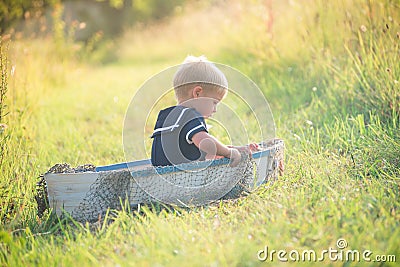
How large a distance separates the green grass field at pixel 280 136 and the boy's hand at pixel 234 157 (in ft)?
0.69

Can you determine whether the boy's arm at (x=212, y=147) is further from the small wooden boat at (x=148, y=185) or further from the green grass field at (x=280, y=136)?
the green grass field at (x=280, y=136)

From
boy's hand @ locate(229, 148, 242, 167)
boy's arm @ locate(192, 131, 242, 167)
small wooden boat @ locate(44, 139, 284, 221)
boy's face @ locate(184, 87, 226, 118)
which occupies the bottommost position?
small wooden boat @ locate(44, 139, 284, 221)

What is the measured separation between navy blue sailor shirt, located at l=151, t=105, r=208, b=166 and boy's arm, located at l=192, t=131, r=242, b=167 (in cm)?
4

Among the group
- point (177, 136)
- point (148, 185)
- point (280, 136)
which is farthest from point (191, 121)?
point (280, 136)

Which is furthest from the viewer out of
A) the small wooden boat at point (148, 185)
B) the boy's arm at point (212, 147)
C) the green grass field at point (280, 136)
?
the boy's arm at point (212, 147)

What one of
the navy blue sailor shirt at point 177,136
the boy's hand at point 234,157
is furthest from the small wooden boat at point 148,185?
the navy blue sailor shirt at point 177,136

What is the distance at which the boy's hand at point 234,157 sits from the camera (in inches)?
110

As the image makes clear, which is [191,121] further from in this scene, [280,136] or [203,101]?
[280,136]

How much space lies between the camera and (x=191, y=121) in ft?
9.25

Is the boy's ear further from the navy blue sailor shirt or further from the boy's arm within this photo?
the boy's arm

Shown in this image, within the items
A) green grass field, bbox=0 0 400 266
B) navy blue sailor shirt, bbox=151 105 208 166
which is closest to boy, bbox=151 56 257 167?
navy blue sailor shirt, bbox=151 105 208 166

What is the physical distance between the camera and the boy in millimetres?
2797


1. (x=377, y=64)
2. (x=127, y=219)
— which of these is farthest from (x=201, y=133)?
(x=377, y=64)

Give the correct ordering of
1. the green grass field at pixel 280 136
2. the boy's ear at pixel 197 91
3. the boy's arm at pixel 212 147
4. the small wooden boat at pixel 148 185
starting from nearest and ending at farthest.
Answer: the green grass field at pixel 280 136 < the small wooden boat at pixel 148 185 < the boy's arm at pixel 212 147 < the boy's ear at pixel 197 91
